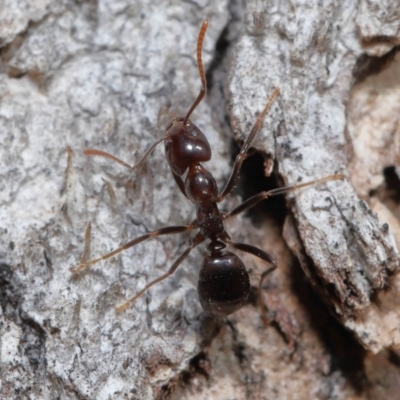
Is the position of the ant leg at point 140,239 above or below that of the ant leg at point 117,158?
below

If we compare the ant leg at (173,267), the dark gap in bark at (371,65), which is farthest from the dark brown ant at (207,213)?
the dark gap in bark at (371,65)

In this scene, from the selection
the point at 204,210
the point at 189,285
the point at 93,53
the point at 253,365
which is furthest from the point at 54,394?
the point at 93,53

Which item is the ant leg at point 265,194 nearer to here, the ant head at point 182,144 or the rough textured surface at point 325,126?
the rough textured surface at point 325,126

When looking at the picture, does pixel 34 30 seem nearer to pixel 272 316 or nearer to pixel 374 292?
pixel 272 316

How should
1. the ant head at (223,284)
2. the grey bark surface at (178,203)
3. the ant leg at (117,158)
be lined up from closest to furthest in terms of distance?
the grey bark surface at (178,203)
the ant head at (223,284)
the ant leg at (117,158)

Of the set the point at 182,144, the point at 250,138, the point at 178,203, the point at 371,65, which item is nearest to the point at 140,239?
the point at 178,203
